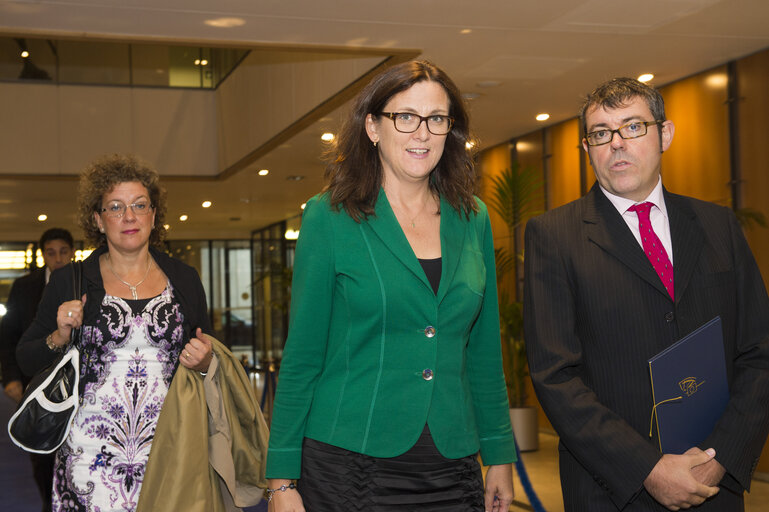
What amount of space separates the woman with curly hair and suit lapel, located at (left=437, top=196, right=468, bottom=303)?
1.23m

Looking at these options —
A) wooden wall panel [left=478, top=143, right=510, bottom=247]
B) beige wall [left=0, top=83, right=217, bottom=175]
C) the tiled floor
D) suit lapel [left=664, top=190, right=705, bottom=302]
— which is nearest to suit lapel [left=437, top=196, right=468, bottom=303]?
suit lapel [left=664, top=190, right=705, bottom=302]

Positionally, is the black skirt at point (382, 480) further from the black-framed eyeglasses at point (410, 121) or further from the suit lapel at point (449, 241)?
the black-framed eyeglasses at point (410, 121)

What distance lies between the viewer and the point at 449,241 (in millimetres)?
2127

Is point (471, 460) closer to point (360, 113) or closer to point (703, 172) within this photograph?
point (360, 113)

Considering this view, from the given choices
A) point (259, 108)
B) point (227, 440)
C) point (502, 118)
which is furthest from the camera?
point (259, 108)

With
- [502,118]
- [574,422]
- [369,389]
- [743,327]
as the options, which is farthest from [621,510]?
[502,118]

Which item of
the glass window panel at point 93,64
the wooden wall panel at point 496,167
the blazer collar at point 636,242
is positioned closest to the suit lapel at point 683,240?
the blazer collar at point 636,242

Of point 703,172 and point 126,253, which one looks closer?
point 126,253

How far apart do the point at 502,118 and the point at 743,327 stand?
265 inches

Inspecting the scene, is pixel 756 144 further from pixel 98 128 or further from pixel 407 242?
pixel 98 128

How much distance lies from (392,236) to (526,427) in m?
6.42

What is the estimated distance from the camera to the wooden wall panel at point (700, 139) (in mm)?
6777

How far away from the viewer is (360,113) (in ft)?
7.11

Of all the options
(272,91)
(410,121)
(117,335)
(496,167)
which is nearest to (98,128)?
Result: (272,91)
